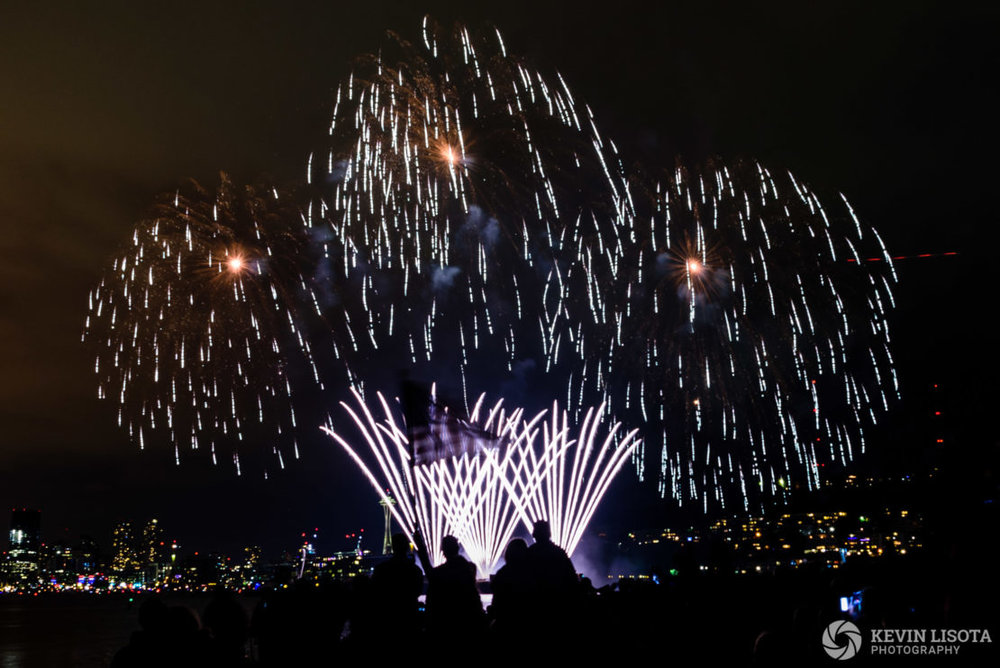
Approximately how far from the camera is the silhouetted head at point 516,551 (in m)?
6.58

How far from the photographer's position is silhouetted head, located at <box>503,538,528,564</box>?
6578mm

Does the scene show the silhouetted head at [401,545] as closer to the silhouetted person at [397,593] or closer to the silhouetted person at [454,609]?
the silhouetted person at [397,593]

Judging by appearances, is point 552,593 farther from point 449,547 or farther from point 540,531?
point 449,547

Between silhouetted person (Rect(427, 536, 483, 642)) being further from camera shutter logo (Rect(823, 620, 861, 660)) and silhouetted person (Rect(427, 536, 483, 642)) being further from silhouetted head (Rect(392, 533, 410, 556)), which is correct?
camera shutter logo (Rect(823, 620, 861, 660))

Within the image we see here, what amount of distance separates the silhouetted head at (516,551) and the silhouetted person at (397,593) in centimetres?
79

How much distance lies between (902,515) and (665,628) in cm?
1855

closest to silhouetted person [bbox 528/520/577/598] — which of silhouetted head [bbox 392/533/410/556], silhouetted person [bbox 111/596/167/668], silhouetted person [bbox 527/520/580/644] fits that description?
silhouetted person [bbox 527/520/580/644]

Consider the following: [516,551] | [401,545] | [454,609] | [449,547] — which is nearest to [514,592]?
[454,609]

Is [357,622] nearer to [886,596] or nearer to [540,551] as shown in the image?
[540,551]

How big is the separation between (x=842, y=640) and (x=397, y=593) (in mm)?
4012

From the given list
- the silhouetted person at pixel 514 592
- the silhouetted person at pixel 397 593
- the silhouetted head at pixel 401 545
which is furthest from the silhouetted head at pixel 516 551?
the silhouetted head at pixel 401 545

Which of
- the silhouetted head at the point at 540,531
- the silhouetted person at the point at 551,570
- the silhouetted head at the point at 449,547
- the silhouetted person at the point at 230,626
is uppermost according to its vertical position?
the silhouetted head at the point at 540,531

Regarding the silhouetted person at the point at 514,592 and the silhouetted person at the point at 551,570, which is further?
the silhouetted person at the point at 551,570

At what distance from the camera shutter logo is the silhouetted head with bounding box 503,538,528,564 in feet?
9.41
